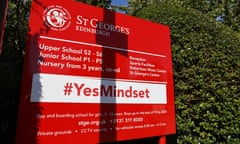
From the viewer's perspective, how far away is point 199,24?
487 cm

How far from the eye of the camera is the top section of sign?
9.70 ft

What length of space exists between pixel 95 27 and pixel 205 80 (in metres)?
2.46

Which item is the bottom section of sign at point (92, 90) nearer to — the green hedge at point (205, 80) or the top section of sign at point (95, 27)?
the top section of sign at point (95, 27)

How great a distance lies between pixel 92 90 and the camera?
123 inches

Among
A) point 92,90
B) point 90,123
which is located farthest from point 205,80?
point 90,123

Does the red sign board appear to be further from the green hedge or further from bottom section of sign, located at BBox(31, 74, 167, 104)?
the green hedge

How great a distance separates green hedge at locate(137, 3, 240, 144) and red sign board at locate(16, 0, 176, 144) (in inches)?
25.7

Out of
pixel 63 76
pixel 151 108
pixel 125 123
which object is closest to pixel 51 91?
pixel 63 76

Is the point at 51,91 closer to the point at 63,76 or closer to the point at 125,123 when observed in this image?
the point at 63,76

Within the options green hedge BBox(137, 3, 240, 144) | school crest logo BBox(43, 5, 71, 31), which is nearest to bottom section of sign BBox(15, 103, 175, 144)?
green hedge BBox(137, 3, 240, 144)

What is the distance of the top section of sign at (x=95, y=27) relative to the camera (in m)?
2.96

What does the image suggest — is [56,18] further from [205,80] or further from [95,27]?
[205,80]

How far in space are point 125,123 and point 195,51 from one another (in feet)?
7.53

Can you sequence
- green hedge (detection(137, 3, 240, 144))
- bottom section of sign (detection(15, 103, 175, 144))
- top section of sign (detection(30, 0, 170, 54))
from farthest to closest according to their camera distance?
green hedge (detection(137, 3, 240, 144)) < top section of sign (detection(30, 0, 170, 54)) < bottom section of sign (detection(15, 103, 175, 144))
